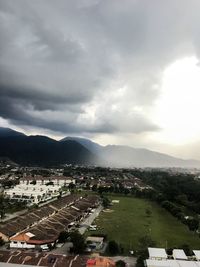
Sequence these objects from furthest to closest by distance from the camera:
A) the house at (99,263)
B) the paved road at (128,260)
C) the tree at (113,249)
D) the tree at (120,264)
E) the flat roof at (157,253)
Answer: the tree at (113,249) → the paved road at (128,260) → the flat roof at (157,253) → the tree at (120,264) → the house at (99,263)

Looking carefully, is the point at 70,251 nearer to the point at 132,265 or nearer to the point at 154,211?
the point at 132,265

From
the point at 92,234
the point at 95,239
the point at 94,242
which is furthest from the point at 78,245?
the point at 92,234

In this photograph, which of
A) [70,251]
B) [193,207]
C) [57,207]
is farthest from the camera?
[193,207]

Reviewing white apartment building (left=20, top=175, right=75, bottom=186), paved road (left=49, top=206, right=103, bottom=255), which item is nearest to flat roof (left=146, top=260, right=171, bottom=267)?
paved road (left=49, top=206, right=103, bottom=255)

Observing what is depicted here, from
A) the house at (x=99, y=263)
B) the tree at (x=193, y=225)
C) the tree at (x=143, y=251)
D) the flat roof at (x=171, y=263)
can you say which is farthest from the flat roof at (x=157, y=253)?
the tree at (x=193, y=225)

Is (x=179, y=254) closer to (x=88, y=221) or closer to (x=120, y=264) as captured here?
(x=120, y=264)

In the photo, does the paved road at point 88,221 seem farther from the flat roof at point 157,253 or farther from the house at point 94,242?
the flat roof at point 157,253

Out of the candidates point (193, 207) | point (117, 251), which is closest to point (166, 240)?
point (117, 251)

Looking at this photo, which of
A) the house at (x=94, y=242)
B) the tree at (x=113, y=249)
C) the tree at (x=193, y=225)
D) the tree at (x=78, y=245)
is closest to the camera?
the tree at (x=78, y=245)
